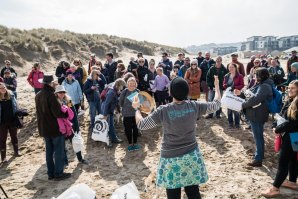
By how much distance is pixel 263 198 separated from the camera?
17.3 feet

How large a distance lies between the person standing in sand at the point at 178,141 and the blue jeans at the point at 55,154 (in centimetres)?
307

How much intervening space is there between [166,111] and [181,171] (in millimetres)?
724

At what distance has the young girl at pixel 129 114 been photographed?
7660 mm

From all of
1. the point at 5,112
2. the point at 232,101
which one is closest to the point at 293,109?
the point at 232,101

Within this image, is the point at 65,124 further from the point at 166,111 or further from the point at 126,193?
the point at 166,111

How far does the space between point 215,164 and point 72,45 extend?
2826 cm

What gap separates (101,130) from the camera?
830 cm

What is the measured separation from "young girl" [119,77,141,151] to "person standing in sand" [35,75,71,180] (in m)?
1.94

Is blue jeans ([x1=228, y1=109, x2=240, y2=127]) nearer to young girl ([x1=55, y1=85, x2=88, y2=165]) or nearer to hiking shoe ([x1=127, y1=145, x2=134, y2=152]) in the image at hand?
hiking shoe ([x1=127, y1=145, x2=134, y2=152])

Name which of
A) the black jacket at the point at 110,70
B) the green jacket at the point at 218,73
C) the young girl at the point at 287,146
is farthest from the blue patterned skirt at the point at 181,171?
the black jacket at the point at 110,70

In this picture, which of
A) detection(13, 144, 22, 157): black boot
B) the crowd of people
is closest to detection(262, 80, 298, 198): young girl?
the crowd of people

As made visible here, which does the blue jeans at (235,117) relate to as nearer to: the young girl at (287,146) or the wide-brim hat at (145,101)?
the young girl at (287,146)

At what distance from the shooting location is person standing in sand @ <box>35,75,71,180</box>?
19.7 ft

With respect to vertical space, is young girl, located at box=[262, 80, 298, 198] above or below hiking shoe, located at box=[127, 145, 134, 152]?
above
